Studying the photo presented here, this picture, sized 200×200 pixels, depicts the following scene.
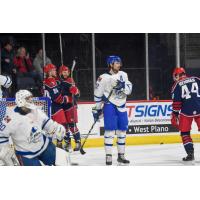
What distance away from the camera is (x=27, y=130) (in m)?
7.30

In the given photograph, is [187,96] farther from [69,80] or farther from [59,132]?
[59,132]

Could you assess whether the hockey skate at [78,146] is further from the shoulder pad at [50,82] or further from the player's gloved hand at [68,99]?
the shoulder pad at [50,82]

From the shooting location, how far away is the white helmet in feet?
24.0

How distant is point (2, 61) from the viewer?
746 centimetres

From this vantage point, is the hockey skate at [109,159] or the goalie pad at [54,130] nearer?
the goalie pad at [54,130]

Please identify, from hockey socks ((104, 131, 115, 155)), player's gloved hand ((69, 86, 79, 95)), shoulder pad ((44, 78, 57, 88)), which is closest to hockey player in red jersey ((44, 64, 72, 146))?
shoulder pad ((44, 78, 57, 88))

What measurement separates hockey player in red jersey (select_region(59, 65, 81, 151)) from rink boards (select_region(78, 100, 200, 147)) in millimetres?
71

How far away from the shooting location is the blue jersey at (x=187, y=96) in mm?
7594

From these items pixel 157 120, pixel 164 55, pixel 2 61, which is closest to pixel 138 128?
pixel 157 120

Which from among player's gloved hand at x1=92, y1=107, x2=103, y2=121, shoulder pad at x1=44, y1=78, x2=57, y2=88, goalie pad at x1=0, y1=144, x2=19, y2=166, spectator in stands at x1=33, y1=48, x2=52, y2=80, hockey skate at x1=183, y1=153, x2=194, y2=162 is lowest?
hockey skate at x1=183, y1=153, x2=194, y2=162

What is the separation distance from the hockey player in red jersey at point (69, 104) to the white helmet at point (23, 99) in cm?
40

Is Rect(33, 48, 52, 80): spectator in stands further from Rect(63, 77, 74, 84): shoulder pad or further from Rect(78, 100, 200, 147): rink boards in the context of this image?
Rect(78, 100, 200, 147): rink boards

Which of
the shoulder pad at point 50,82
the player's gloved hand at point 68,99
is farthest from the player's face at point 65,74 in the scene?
the player's gloved hand at point 68,99

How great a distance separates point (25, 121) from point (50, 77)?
21.4 inches
